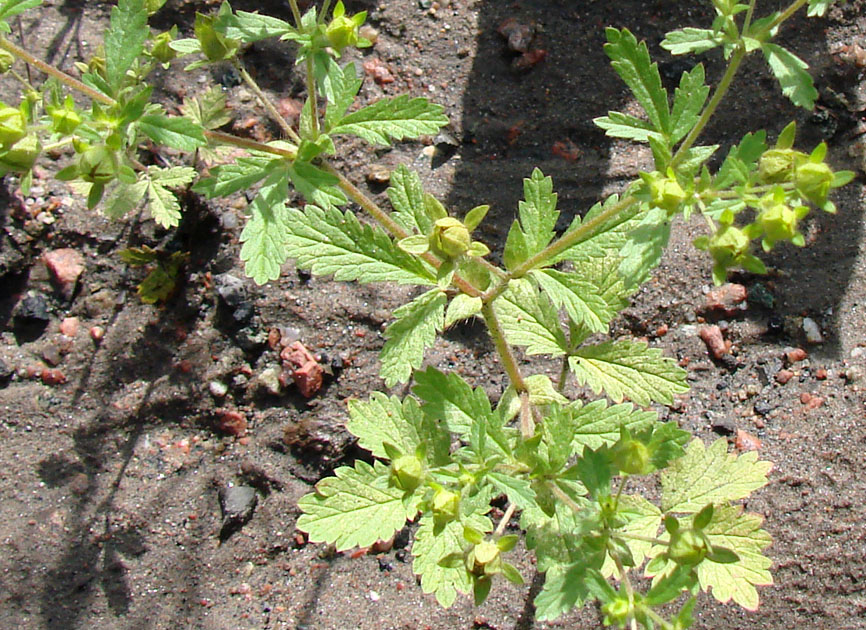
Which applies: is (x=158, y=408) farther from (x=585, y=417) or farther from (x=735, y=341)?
(x=735, y=341)

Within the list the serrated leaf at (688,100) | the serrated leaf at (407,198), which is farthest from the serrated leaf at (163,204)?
the serrated leaf at (688,100)

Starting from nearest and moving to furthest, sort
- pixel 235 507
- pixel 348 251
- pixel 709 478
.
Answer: pixel 348 251, pixel 709 478, pixel 235 507

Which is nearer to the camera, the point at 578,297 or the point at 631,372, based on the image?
the point at 578,297

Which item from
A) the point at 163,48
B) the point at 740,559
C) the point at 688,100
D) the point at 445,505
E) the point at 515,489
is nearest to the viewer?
the point at 445,505

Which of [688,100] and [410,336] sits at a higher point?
[688,100]

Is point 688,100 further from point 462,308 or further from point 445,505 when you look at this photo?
point 445,505

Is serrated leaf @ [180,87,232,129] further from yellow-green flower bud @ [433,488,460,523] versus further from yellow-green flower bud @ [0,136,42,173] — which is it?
yellow-green flower bud @ [433,488,460,523]

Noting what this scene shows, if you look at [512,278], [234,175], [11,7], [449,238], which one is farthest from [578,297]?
[11,7]
